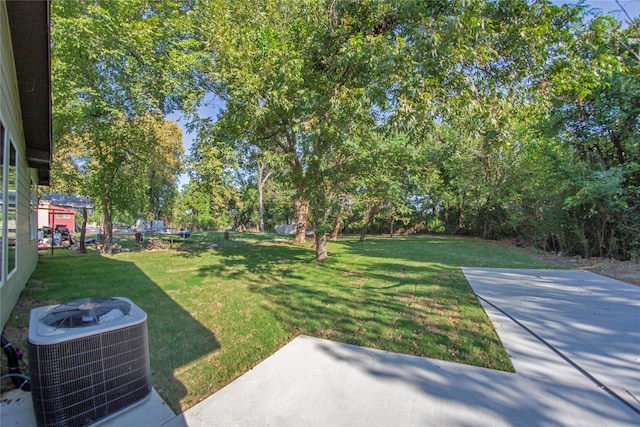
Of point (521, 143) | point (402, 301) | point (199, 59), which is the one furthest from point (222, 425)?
point (521, 143)

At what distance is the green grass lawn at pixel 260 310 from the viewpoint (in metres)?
2.86

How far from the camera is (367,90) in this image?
4.39 m

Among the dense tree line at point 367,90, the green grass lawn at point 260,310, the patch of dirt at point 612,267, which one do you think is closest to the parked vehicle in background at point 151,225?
the dense tree line at point 367,90

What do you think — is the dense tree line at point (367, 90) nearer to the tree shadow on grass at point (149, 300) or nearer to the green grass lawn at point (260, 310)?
the green grass lawn at point (260, 310)

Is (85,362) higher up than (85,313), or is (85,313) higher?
(85,313)

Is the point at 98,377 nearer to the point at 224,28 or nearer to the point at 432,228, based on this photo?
the point at 224,28

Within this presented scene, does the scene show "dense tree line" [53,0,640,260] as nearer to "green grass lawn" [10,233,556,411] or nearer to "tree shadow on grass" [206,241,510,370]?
"tree shadow on grass" [206,241,510,370]

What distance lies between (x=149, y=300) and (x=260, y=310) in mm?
1791

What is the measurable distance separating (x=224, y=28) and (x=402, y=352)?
7558 millimetres

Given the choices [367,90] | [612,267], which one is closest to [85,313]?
[367,90]

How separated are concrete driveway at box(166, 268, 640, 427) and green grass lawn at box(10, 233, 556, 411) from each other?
20 centimetres

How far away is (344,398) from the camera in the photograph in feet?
7.38

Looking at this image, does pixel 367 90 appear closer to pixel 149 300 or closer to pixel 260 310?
pixel 260 310

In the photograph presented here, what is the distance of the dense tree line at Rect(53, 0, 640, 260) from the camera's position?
3891 mm
